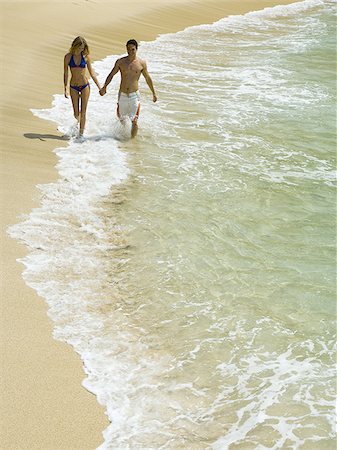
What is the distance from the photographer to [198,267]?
746 cm

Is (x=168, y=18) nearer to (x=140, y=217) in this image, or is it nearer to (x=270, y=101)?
(x=270, y=101)

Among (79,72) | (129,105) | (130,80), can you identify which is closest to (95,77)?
(79,72)

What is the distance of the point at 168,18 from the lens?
77.9ft

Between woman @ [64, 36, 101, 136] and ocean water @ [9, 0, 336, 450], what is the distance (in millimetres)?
581

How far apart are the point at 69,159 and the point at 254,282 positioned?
160 inches

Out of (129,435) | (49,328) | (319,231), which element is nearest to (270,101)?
(319,231)

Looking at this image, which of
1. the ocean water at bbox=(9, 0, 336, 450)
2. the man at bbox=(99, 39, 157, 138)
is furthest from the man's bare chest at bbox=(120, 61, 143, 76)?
the ocean water at bbox=(9, 0, 336, 450)

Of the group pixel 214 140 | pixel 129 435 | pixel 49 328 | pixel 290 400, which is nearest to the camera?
pixel 129 435

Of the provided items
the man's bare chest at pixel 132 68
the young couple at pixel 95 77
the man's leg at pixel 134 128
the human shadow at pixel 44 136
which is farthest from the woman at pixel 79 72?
the man's leg at pixel 134 128

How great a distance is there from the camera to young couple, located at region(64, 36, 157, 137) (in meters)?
10.7

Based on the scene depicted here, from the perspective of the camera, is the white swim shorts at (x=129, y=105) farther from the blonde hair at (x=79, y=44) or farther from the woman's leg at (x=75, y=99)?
the blonde hair at (x=79, y=44)

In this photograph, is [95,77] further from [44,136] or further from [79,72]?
[44,136]

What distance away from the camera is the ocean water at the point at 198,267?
5298 mm

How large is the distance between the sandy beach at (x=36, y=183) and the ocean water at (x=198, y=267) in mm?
158
